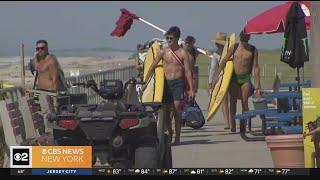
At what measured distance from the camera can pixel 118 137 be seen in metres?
8.72

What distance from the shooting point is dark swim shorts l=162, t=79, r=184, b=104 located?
12.5 metres

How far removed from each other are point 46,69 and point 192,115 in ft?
8.01

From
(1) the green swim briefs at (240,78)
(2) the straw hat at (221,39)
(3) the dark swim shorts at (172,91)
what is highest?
(2) the straw hat at (221,39)

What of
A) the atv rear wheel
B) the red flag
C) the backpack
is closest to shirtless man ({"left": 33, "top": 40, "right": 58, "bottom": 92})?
the backpack

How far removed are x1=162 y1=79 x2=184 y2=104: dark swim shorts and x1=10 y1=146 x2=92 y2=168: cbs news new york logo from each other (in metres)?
3.74

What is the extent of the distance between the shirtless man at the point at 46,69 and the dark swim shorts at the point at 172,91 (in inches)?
60.9

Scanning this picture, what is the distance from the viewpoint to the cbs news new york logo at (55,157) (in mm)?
8750

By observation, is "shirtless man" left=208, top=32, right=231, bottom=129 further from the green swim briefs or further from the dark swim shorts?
the dark swim shorts

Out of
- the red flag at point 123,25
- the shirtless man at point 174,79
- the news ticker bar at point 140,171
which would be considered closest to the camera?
the news ticker bar at point 140,171

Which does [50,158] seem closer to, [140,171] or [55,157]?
[55,157]

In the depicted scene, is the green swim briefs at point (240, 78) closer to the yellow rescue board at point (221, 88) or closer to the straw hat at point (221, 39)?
the yellow rescue board at point (221, 88)

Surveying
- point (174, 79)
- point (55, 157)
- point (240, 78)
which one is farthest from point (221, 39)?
point (55, 157)

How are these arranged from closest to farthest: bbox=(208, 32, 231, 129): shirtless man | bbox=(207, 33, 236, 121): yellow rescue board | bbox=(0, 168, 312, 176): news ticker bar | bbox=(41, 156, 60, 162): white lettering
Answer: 1. bbox=(0, 168, 312, 176): news ticker bar
2. bbox=(41, 156, 60, 162): white lettering
3. bbox=(207, 33, 236, 121): yellow rescue board
4. bbox=(208, 32, 231, 129): shirtless man

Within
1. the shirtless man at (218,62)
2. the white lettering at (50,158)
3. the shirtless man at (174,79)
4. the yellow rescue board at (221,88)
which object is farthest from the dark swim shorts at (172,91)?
the white lettering at (50,158)
